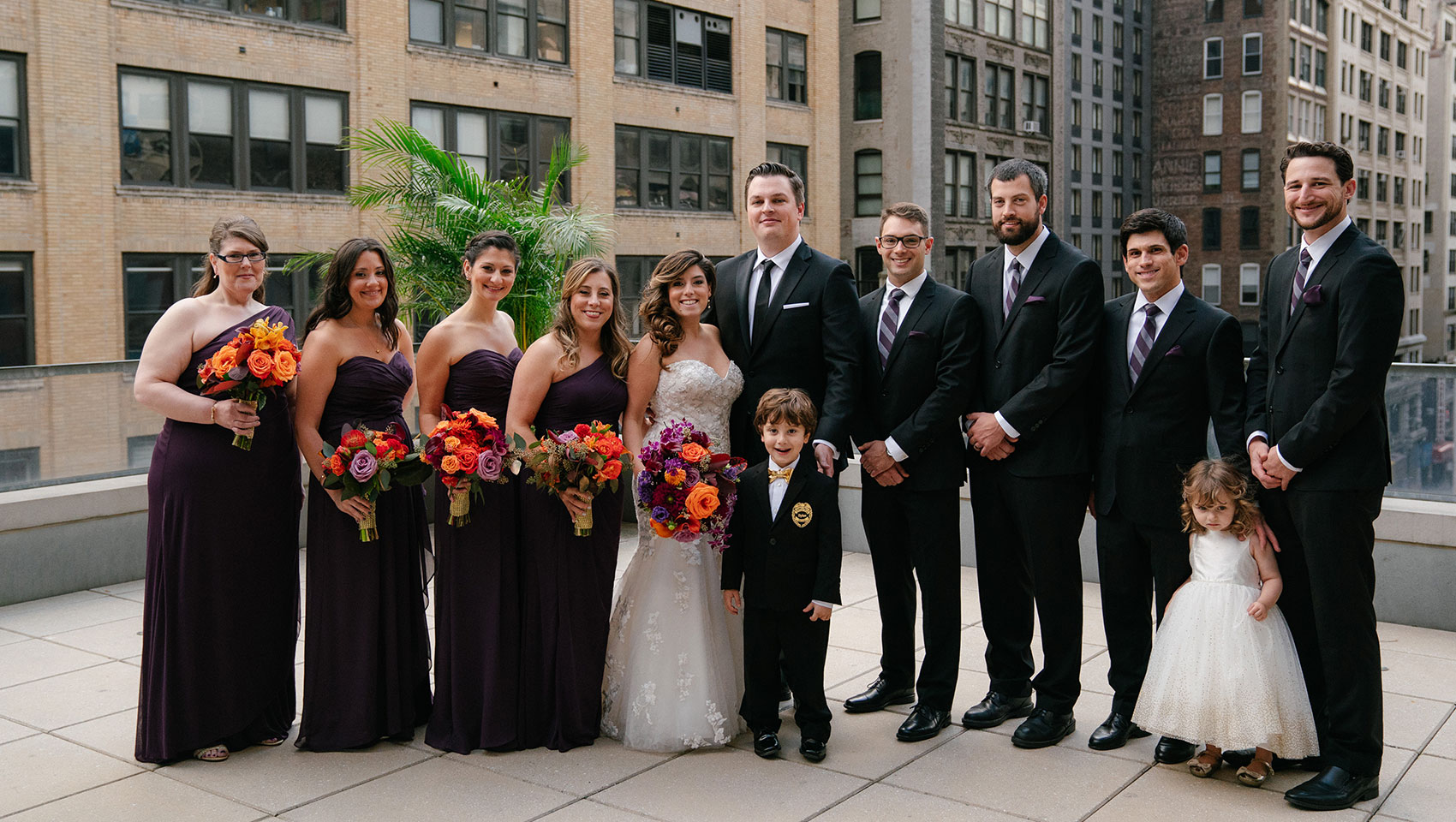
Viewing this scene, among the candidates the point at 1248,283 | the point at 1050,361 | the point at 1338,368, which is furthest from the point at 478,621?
the point at 1248,283

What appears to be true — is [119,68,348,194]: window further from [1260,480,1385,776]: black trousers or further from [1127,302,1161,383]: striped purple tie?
[1260,480,1385,776]: black trousers

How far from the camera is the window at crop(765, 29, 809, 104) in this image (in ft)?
118

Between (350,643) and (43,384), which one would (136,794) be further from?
(43,384)

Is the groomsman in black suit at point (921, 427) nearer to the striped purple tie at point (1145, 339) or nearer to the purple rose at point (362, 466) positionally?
the striped purple tie at point (1145, 339)

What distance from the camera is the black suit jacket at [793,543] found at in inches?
226

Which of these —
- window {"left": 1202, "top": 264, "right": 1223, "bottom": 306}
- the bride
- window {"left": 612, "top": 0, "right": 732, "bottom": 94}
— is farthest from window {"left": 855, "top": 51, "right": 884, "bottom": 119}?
the bride

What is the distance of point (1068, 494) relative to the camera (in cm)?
589

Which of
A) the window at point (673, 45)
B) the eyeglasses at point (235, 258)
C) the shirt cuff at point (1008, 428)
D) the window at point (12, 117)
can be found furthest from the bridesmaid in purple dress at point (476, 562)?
the window at point (673, 45)

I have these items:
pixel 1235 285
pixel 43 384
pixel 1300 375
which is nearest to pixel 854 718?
pixel 1300 375

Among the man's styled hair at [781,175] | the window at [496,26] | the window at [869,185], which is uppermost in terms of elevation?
the window at [496,26]

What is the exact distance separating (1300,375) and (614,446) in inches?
117

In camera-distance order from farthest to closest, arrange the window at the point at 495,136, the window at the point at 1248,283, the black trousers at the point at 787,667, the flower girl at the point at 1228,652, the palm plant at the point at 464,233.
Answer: the window at the point at 1248,283 < the window at the point at 495,136 < the palm plant at the point at 464,233 < the black trousers at the point at 787,667 < the flower girl at the point at 1228,652

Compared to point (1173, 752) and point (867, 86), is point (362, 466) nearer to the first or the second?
point (1173, 752)

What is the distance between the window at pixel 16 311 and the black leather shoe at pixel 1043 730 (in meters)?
20.4
